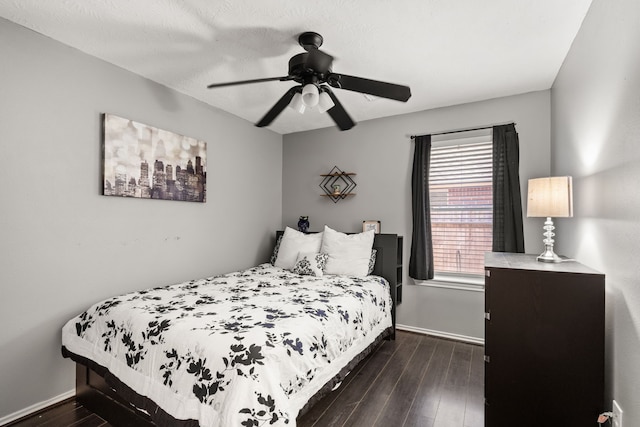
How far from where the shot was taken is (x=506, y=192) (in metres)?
3.03

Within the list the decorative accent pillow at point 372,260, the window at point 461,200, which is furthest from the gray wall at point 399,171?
the decorative accent pillow at point 372,260

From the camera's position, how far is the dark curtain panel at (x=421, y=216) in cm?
342

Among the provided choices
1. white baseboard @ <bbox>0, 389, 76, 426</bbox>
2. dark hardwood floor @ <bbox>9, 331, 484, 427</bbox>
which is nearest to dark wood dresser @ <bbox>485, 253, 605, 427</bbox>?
dark hardwood floor @ <bbox>9, 331, 484, 427</bbox>

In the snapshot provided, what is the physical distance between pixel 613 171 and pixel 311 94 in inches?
65.0

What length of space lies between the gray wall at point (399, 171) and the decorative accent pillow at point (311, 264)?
2.56 ft

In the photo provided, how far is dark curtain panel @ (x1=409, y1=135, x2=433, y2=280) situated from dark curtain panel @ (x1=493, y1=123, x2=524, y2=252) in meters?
0.64

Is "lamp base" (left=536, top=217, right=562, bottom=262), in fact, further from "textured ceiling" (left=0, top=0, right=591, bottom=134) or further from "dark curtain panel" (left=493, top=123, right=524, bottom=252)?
"textured ceiling" (left=0, top=0, right=591, bottom=134)

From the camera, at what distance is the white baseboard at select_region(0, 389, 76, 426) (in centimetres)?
196

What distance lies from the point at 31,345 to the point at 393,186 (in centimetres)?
342

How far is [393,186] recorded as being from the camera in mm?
3693

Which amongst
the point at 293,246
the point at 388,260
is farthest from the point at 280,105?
the point at 388,260

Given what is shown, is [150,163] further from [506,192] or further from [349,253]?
[506,192]

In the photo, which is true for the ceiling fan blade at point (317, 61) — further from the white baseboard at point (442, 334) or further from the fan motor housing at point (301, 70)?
the white baseboard at point (442, 334)

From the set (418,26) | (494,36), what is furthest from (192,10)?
(494,36)
